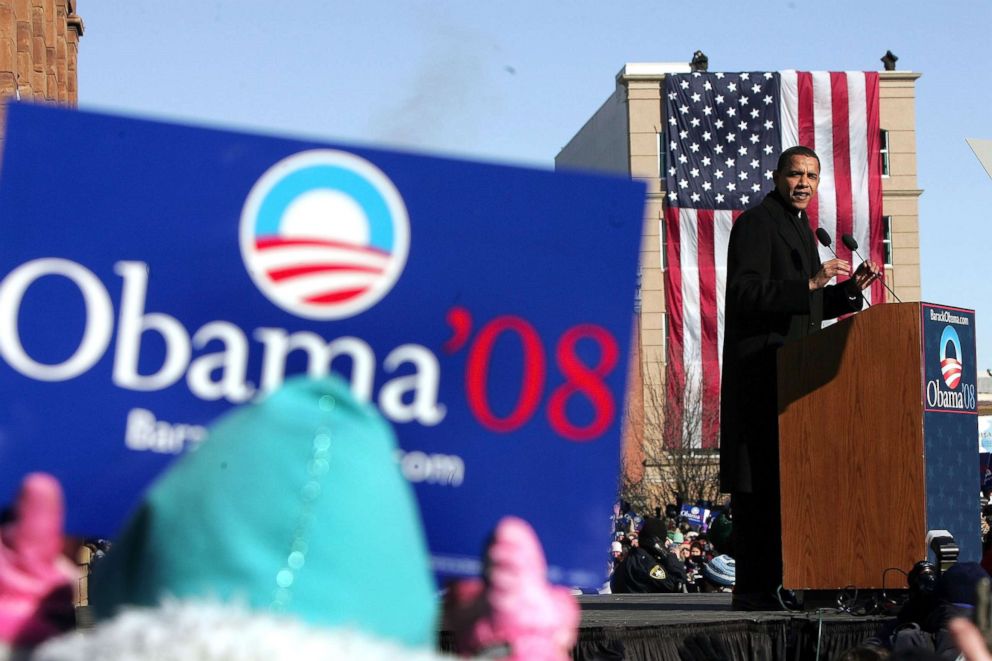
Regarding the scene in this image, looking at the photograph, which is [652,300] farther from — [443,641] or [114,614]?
[114,614]

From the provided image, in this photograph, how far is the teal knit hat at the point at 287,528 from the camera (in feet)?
4.78

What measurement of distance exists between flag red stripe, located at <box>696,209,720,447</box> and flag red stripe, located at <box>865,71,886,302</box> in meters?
5.50

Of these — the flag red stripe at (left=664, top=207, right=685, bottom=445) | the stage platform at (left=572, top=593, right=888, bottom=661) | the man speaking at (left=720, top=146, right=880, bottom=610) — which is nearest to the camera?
the stage platform at (left=572, top=593, right=888, bottom=661)

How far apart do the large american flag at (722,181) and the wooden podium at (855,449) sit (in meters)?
46.9

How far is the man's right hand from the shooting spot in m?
6.66

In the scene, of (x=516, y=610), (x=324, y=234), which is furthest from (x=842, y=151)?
(x=516, y=610)

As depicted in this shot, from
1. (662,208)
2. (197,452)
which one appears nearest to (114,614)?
(197,452)

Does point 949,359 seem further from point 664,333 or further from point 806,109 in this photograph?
point 664,333

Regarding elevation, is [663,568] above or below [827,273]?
below

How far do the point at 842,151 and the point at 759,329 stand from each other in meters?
50.3

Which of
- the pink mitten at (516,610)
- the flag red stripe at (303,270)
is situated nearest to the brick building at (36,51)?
the flag red stripe at (303,270)

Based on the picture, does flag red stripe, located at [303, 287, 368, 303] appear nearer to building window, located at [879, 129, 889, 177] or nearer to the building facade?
the building facade

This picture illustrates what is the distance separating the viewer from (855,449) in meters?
7.26

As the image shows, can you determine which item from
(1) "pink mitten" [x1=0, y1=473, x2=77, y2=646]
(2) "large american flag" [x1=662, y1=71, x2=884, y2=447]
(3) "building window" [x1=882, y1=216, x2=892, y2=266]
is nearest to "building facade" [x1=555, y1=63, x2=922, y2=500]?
(3) "building window" [x1=882, y1=216, x2=892, y2=266]
